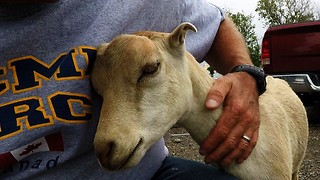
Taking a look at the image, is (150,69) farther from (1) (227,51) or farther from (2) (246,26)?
(2) (246,26)

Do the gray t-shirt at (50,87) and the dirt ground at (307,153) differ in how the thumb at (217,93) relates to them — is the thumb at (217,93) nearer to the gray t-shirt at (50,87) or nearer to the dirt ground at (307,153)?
the gray t-shirt at (50,87)

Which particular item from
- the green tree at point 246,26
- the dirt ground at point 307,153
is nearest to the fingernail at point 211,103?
the dirt ground at point 307,153

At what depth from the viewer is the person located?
8.03 feet

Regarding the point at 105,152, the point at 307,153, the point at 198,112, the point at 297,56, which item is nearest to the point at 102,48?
the point at 105,152

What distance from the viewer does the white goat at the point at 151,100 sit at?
230cm

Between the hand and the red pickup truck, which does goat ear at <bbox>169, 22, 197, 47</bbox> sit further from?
the red pickup truck

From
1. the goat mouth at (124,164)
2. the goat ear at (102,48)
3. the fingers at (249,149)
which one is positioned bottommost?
the fingers at (249,149)

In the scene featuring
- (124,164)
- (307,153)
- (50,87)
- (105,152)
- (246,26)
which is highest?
(50,87)

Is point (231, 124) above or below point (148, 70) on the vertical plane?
below

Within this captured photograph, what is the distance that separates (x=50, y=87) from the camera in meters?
2.49

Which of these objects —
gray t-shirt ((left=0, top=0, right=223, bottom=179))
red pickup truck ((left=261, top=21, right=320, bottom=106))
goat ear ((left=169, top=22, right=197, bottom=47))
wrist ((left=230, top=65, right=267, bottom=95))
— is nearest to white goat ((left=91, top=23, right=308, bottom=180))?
goat ear ((left=169, top=22, right=197, bottom=47))

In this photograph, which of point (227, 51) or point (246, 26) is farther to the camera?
point (246, 26)

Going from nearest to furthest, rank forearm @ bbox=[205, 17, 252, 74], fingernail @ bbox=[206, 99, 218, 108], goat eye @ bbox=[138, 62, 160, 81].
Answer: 1. goat eye @ bbox=[138, 62, 160, 81]
2. fingernail @ bbox=[206, 99, 218, 108]
3. forearm @ bbox=[205, 17, 252, 74]

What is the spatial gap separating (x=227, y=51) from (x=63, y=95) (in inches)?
55.4
